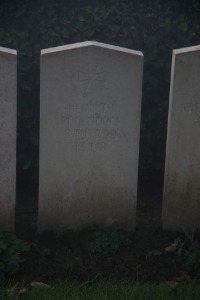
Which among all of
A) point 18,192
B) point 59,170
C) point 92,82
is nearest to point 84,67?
point 92,82

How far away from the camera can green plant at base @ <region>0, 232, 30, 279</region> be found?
4.18 meters

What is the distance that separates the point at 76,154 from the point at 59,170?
19 centimetres

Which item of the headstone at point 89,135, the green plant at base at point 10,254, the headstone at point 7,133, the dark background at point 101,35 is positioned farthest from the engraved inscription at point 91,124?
the dark background at point 101,35

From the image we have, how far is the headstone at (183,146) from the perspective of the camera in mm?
4797

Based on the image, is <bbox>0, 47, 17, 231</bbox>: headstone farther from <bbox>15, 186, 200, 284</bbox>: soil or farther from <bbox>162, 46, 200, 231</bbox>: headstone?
<bbox>162, 46, 200, 231</bbox>: headstone

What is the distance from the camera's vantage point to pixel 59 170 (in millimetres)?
4895

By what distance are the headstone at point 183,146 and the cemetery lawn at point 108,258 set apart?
0.20 m

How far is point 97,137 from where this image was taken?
4.88 m

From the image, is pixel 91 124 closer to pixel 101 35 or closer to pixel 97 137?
pixel 97 137

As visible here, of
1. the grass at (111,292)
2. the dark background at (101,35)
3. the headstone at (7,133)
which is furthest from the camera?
the dark background at (101,35)

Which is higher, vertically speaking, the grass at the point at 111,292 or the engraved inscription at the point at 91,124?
the engraved inscription at the point at 91,124

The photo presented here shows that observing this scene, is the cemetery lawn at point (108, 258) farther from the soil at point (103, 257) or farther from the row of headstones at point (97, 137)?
the row of headstones at point (97, 137)

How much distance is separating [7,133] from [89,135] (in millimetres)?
656

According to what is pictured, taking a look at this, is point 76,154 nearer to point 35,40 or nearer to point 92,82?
point 92,82
